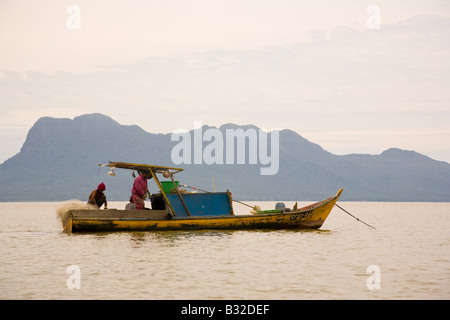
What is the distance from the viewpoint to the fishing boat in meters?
25.4

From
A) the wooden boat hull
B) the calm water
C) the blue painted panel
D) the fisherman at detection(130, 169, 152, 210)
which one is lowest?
the calm water

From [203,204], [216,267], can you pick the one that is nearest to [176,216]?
[203,204]

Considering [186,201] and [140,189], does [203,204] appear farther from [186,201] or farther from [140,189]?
[140,189]

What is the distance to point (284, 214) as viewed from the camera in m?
27.4

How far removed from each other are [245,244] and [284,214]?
4252 millimetres

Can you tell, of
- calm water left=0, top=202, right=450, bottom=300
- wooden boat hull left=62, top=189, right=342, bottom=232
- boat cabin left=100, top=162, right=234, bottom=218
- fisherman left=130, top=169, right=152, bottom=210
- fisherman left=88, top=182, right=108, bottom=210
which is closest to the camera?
calm water left=0, top=202, right=450, bottom=300

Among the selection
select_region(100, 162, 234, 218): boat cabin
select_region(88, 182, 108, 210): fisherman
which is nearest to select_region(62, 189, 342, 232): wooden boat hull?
select_region(100, 162, 234, 218): boat cabin

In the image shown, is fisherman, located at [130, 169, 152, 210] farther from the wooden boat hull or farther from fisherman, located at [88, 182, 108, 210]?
fisherman, located at [88, 182, 108, 210]

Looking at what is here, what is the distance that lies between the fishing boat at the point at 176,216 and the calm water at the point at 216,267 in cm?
59

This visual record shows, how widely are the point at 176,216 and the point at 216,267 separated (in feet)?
29.4

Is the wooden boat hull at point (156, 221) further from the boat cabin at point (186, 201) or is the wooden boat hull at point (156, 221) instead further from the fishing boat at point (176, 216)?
the boat cabin at point (186, 201)

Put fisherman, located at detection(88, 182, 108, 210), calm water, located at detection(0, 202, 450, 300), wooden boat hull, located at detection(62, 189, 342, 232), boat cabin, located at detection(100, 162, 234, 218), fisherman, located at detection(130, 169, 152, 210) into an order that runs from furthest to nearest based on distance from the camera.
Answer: fisherman, located at detection(88, 182, 108, 210) → boat cabin, located at detection(100, 162, 234, 218) → fisherman, located at detection(130, 169, 152, 210) → wooden boat hull, located at detection(62, 189, 342, 232) → calm water, located at detection(0, 202, 450, 300)
